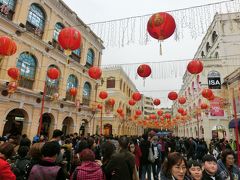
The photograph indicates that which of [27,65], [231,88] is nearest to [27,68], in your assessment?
[27,65]

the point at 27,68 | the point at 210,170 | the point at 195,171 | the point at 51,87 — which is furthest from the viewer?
the point at 51,87

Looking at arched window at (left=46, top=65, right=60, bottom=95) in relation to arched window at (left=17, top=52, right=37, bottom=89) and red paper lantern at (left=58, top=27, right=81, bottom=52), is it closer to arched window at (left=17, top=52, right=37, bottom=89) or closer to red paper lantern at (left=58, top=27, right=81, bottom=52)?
arched window at (left=17, top=52, right=37, bottom=89)

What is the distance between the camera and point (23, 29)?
461 inches

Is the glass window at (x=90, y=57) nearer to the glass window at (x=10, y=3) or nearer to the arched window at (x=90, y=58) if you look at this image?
the arched window at (x=90, y=58)

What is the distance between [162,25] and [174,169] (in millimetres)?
3648

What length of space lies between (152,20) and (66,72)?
12399 millimetres

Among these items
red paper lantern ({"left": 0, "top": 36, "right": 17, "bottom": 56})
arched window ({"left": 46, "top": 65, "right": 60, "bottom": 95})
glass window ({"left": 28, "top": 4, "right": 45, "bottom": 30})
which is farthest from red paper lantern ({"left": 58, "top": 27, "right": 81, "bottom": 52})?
glass window ({"left": 28, "top": 4, "right": 45, "bottom": 30})

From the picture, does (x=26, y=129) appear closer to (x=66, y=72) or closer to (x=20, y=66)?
(x=20, y=66)

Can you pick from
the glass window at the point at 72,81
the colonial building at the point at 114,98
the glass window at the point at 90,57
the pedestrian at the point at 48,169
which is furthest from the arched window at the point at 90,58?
the pedestrian at the point at 48,169

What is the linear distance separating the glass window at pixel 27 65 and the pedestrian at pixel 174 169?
12029mm

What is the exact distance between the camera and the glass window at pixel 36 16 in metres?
12.9

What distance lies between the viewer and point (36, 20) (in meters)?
13.4

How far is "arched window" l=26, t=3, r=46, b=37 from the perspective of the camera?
503 inches

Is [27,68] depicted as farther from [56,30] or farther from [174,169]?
[174,169]
